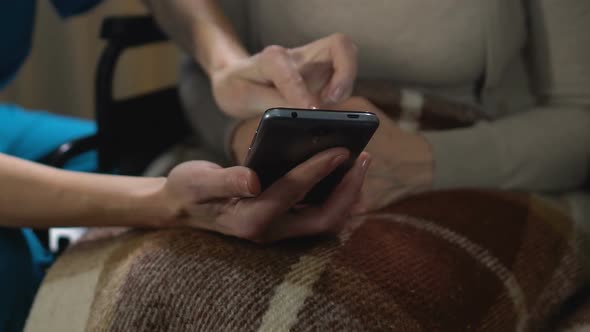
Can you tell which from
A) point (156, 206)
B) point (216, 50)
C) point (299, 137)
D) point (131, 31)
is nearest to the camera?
point (299, 137)

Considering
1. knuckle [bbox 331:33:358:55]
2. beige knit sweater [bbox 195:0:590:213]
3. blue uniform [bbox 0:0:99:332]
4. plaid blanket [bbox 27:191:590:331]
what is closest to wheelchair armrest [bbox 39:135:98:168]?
blue uniform [bbox 0:0:99:332]

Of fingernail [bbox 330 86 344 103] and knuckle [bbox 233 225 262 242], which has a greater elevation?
fingernail [bbox 330 86 344 103]

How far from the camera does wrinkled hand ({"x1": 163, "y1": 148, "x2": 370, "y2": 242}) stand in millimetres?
398

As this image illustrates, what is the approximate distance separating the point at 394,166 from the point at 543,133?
0.65 feet

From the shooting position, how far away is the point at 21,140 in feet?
2.28

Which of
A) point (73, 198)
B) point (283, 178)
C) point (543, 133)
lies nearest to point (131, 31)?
point (73, 198)

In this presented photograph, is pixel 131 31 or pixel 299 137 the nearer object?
pixel 299 137

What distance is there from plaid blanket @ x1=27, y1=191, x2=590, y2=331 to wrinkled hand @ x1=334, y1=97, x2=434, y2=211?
18 millimetres

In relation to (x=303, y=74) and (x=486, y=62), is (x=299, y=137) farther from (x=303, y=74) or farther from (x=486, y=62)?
(x=486, y=62)

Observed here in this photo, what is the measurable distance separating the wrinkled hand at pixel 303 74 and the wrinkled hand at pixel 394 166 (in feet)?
0.17

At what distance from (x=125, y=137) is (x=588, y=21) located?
1.76 ft

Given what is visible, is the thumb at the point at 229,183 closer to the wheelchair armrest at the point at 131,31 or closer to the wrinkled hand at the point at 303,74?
the wrinkled hand at the point at 303,74

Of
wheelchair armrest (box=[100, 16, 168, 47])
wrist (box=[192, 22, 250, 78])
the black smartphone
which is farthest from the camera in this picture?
wheelchair armrest (box=[100, 16, 168, 47])

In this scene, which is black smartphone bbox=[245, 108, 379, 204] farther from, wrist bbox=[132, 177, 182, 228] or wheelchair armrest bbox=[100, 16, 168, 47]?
wheelchair armrest bbox=[100, 16, 168, 47]
